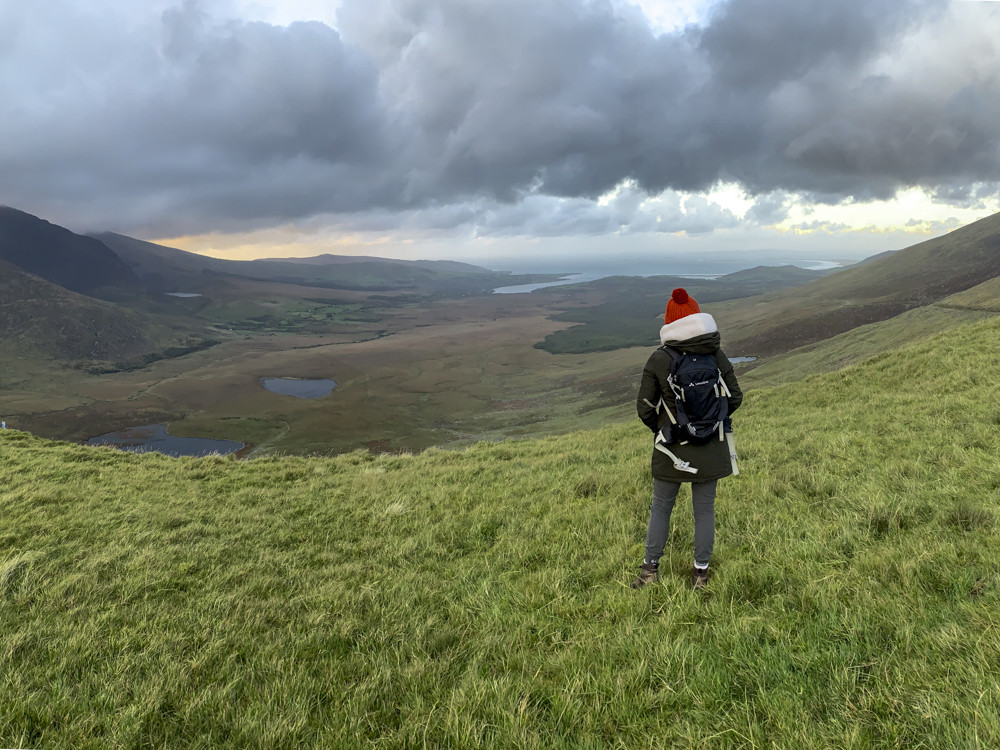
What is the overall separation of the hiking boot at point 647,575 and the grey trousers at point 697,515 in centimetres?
18

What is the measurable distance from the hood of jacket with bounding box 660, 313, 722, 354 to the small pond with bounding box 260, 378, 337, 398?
369 ft

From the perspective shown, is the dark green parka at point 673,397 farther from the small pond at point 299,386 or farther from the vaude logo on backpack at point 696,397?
the small pond at point 299,386

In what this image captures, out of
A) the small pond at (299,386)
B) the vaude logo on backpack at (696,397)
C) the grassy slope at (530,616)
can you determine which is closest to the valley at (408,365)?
the small pond at (299,386)

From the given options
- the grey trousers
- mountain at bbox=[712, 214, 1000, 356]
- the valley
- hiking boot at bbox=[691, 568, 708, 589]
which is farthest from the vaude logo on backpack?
mountain at bbox=[712, 214, 1000, 356]

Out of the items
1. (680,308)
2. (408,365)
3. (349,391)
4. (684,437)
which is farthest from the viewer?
(408,365)

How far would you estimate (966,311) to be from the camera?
49562mm

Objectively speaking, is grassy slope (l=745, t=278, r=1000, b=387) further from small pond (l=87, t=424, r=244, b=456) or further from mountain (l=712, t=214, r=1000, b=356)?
small pond (l=87, t=424, r=244, b=456)

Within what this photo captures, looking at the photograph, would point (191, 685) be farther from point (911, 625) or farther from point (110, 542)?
point (911, 625)

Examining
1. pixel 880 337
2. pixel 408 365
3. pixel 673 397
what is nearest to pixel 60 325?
pixel 408 365

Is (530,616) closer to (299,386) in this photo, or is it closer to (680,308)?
(680,308)

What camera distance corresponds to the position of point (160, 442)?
81062 mm

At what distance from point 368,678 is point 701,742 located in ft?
8.47

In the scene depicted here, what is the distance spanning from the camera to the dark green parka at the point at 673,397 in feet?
15.5

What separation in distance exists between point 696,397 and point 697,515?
1.38m
